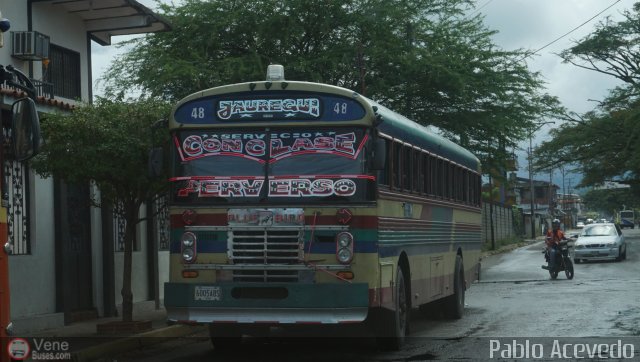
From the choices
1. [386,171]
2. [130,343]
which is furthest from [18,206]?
[386,171]

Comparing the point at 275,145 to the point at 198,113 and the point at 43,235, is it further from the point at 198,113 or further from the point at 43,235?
the point at 43,235

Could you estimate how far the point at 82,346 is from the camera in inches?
458

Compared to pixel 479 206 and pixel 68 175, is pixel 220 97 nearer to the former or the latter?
pixel 68 175

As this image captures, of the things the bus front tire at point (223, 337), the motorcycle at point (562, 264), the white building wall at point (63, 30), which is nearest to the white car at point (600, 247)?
the motorcycle at point (562, 264)

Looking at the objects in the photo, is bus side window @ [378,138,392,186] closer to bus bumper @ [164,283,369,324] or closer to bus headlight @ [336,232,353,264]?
bus headlight @ [336,232,353,264]

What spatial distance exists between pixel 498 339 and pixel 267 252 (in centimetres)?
381

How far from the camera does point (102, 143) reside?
12.2 meters

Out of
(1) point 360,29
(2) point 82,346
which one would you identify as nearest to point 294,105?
(2) point 82,346

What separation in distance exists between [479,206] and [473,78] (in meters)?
8.49

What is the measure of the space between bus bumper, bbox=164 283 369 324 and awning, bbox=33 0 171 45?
25.8ft

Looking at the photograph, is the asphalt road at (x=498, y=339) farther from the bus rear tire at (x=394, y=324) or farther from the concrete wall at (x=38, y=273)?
the concrete wall at (x=38, y=273)

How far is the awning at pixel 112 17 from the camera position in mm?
16312

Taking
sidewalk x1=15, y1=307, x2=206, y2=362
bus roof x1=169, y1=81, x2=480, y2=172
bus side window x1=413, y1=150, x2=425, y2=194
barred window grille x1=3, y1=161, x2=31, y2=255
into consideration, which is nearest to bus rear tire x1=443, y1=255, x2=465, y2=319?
bus side window x1=413, y1=150, x2=425, y2=194

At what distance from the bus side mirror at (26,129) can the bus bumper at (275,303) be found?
12.0ft
